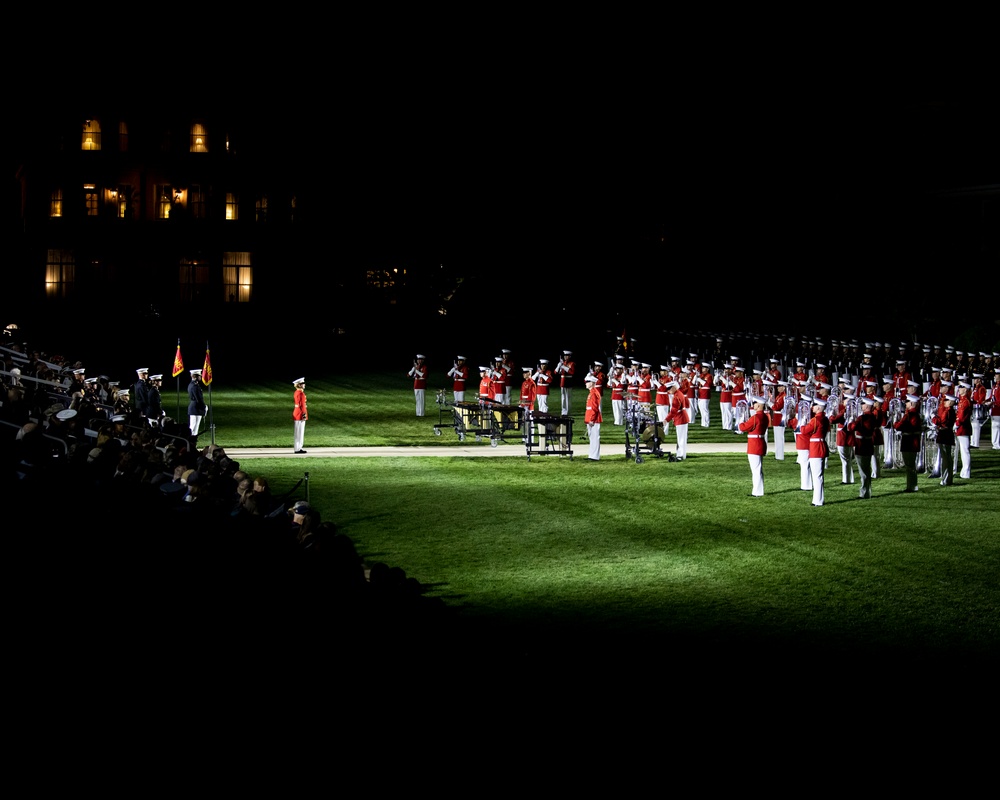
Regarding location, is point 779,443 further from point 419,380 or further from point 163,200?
point 163,200

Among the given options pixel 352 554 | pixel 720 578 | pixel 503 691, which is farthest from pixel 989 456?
pixel 503 691

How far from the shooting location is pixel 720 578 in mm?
17453

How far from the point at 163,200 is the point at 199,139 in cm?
365

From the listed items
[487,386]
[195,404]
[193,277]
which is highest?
[193,277]

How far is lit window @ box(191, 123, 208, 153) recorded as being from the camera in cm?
6531

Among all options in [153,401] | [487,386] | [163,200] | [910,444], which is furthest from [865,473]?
[163,200]

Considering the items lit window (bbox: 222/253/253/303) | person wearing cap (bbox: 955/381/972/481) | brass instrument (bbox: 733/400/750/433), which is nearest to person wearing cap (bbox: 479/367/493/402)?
brass instrument (bbox: 733/400/750/433)

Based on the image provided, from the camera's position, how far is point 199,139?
65.4 metres

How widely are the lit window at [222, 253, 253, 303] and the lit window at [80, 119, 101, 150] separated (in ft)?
27.8

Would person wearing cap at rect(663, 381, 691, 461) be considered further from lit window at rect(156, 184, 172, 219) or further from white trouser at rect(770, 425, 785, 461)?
lit window at rect(156, 184, 172, 219)

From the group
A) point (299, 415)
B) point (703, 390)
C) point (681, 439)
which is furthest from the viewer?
point (703, 390)

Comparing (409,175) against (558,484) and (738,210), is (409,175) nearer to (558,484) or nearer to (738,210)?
(738,210)

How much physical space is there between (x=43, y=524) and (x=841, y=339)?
54484mm

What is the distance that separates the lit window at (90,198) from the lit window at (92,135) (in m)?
1.97
